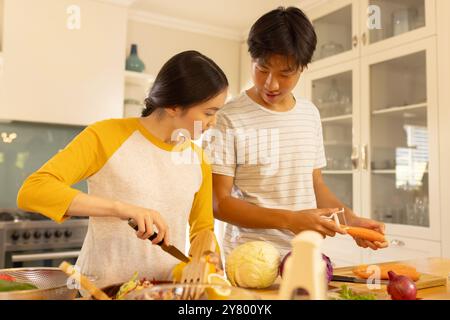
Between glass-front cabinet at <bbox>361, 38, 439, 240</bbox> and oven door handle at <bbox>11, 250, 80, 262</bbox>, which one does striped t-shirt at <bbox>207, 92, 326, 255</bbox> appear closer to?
glass-front cabinet at <bbox>361, 38, 439, 240</bbox>

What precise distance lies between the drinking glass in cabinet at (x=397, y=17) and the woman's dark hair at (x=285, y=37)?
4.41ft

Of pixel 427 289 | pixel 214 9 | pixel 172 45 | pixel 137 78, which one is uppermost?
pixel 214 9

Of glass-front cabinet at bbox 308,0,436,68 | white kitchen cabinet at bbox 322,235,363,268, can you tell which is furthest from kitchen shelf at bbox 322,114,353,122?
white kitchen cabinet at bbox 322,235,363,268

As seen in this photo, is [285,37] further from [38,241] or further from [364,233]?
[38,241]

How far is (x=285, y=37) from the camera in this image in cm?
115

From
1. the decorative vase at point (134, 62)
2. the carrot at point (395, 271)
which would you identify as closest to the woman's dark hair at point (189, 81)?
the carrot at point (395, 271)

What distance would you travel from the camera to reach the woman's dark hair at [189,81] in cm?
104

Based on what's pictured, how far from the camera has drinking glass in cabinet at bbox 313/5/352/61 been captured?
8.90ft

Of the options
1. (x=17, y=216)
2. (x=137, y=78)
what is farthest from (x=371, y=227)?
(x=137, y=78)

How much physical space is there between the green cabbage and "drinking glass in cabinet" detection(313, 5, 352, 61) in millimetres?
2083

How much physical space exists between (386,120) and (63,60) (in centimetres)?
194

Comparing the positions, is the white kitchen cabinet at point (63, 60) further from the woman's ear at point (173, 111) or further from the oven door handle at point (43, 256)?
the woman's ear at point (173, 111)
